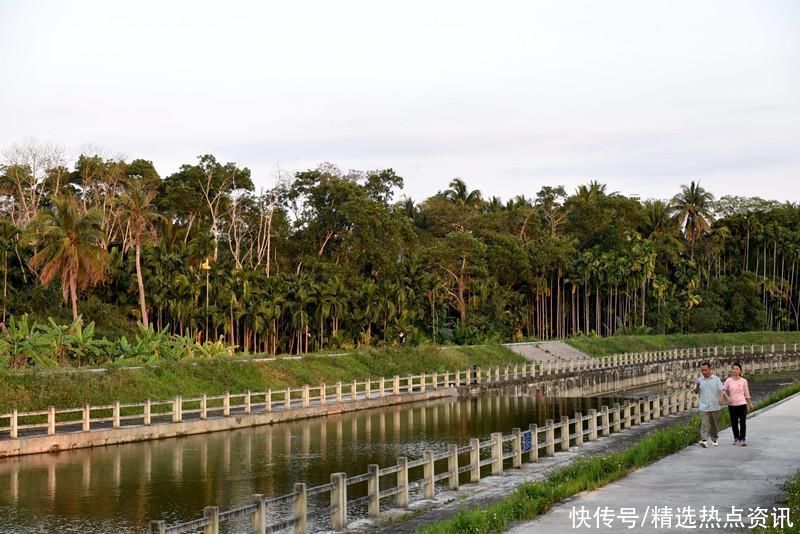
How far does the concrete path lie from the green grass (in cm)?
6643

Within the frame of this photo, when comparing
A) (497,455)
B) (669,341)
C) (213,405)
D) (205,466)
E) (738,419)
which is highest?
(738,419)

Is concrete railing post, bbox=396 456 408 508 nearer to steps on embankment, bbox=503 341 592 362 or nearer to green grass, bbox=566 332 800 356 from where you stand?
steps on embankment, bbox=503 341 592 362

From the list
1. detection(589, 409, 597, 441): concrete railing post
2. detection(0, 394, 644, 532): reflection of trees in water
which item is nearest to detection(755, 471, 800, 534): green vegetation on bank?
detection(0, 394, 644, 532): reflection of trees in water

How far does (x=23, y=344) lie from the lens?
131 ft

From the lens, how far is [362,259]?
7856 centimetres

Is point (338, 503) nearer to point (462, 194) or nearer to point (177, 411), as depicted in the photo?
point (177, 411)

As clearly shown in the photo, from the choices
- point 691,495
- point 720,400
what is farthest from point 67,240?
point 691,495

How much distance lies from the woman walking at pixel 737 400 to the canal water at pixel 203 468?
7341 millimetres

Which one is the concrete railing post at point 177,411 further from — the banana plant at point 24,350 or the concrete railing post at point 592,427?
the concrete railing post at point 592,427

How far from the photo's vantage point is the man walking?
21781 millimetres

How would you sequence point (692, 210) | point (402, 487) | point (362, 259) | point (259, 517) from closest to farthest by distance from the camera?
point (259, 517)
point (402, 487)
point (362, 259)
point (692, 210)

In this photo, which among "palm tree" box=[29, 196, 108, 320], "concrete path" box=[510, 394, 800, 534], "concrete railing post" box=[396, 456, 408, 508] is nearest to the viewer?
"concrete path" box=[510, 394, 800, 534]

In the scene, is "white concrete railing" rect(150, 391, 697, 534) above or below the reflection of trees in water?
above

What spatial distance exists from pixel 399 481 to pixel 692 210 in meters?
106
